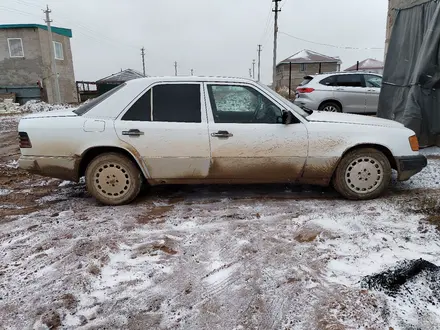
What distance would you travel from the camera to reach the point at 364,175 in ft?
13.6

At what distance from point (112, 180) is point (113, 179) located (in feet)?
0.06

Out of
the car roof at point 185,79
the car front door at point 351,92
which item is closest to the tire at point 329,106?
the car front door at point 351,92

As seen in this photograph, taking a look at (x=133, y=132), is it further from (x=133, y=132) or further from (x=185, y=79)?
(x=185, y=79)

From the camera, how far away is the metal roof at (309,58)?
41844 mm

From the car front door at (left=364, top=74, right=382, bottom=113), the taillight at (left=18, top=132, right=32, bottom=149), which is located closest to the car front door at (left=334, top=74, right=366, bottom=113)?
the car front door at (left=364, top=74, right=382, bottom=113)

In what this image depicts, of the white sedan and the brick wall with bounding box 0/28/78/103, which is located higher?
the brick wall with bounding box 0/28/78/103

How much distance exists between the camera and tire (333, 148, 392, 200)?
4105mm

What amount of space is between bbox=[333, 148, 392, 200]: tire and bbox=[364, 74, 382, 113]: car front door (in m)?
6.68

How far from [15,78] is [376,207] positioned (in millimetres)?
30435

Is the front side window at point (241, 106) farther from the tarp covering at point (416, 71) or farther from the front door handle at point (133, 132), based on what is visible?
the tarp covering at point (416, 71)

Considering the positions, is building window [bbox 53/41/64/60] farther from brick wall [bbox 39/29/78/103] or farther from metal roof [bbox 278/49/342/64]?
metal roof [bbox 278/49/342/64]

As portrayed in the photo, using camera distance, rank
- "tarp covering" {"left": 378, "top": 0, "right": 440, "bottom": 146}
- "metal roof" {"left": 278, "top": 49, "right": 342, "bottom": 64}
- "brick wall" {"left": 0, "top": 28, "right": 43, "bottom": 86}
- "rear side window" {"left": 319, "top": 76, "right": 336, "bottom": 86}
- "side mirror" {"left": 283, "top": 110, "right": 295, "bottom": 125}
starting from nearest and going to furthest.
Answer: "side mirror" {"left": 283, "top": 110, "right": 295, "bottom": 125}
"tarp covering" {"left": 378, "top": 0, "right": 440, "bottom": 146}
"rear side window" {"left": 319, "top": 76, "right": 336, "bottom": 86}
"brick wall" {"left": 0, "top": 28, "right": 43, "bottom": 86}
"metal roof" {"left": 278, "top": 49, "right": 342, "bottom": 64}

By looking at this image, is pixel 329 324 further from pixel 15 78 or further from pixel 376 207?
pixel 15 78

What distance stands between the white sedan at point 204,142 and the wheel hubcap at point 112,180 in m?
0.01
